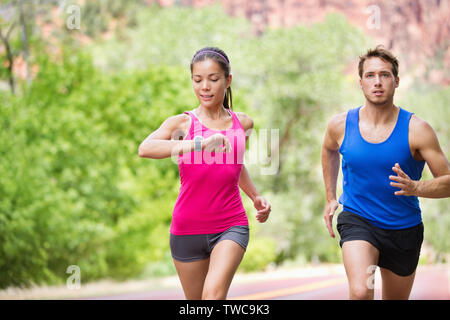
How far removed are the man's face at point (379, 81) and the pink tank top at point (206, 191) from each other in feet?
2.95

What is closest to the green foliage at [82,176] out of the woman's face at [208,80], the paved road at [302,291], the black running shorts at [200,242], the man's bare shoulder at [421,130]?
the paved road at [302,291]

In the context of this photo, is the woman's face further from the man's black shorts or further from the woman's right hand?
the man's black shorts

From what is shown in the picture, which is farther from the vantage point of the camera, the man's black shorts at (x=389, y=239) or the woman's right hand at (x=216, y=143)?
the man's black shorts at (x=389, y=239)

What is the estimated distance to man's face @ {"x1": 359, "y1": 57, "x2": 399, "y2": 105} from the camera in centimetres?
374

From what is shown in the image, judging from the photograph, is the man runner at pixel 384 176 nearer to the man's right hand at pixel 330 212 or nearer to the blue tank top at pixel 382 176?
the blue tank top at pixel 382 176

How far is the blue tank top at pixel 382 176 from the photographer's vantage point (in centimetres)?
369

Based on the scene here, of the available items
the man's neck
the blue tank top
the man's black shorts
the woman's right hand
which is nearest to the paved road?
the man's black shorts

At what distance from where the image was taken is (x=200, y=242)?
12.1ft

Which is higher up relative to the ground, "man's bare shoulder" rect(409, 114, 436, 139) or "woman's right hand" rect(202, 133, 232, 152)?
"man's bare shoulder" rect(409, 114, 436, 139)

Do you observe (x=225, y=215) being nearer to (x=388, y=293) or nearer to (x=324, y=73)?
(x=388, y=293)

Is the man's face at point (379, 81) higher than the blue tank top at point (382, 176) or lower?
higher

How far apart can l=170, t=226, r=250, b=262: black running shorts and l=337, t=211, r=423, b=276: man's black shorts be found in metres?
0.62

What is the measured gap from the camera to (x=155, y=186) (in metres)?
15.9

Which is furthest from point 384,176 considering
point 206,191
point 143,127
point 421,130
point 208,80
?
point 143,127
